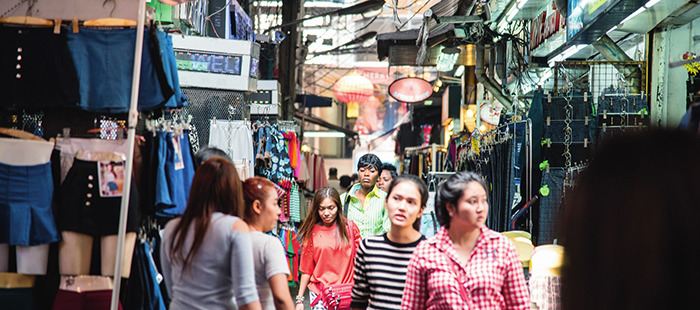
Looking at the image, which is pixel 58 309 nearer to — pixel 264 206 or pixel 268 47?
pixel 264 206

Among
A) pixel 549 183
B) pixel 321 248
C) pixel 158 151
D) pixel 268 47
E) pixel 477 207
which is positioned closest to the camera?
pixel 477 207

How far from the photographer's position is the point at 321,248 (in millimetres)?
6121

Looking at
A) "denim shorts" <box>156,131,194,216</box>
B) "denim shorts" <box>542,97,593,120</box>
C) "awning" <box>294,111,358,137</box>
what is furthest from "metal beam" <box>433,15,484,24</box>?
"awning" <box>294,111,358,137</box>

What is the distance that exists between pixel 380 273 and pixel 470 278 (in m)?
0.77

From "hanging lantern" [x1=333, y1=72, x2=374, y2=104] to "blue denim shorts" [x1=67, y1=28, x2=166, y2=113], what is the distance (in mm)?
14040

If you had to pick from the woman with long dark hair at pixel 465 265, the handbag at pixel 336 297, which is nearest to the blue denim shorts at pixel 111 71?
the woman with long dark hair at pixel 465 265

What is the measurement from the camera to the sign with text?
25.2 feet

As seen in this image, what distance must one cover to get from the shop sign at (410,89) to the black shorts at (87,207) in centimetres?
973

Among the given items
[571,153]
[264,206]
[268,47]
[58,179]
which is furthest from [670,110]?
[268,47]

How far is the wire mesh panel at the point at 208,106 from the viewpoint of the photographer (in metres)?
7.83

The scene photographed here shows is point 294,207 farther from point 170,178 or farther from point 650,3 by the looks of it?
point 650,3

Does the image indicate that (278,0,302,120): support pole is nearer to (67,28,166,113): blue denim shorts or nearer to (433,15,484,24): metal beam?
(433,15,484,24): metal beam

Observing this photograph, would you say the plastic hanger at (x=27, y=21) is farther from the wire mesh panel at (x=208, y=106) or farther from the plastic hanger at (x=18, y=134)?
the wire mesh panel at (x=208, y=106)

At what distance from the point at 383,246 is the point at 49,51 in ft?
8.39
